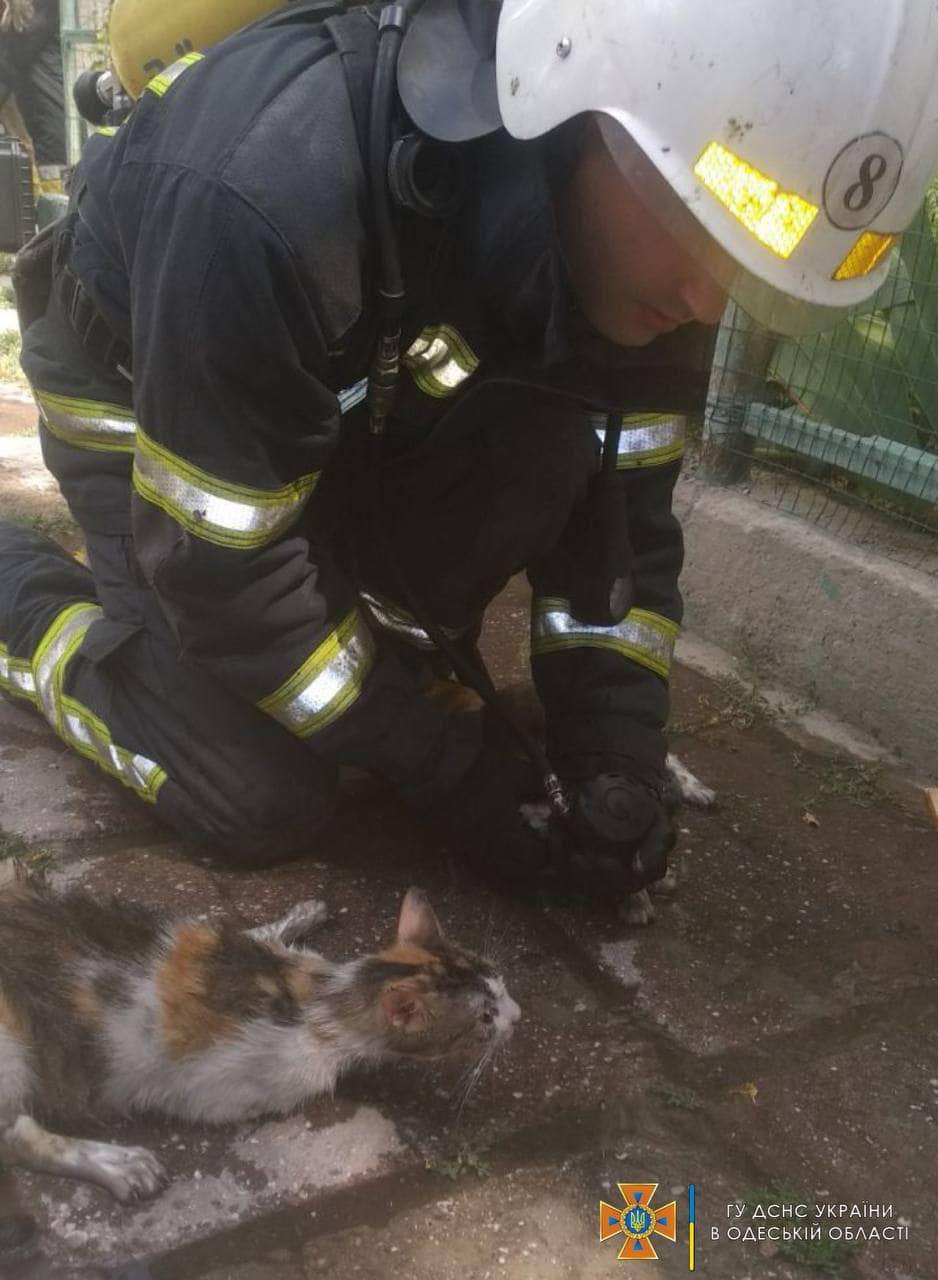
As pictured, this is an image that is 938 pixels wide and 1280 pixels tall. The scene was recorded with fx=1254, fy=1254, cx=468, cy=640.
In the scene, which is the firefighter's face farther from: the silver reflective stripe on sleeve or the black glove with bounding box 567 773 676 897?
the black glove with bounding box 567 773 676 897

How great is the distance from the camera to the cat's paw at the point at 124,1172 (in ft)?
6.30

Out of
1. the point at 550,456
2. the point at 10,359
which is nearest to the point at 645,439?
the point at 550,456

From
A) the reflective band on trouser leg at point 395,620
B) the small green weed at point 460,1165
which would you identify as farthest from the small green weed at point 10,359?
the small green weed at point 460,1165

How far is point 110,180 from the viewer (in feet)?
7.98

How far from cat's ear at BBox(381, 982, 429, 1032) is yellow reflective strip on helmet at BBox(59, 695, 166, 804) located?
0.82 metres

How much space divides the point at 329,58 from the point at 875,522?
7.16 ft

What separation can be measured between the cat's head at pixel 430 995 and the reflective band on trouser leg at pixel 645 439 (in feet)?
3.63

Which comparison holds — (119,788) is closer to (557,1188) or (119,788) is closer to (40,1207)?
(40,1207)

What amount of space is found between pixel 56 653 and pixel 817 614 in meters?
2.12

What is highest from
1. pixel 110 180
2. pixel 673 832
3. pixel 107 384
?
pixel 110 180

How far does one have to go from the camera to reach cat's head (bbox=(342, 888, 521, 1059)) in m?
2.20

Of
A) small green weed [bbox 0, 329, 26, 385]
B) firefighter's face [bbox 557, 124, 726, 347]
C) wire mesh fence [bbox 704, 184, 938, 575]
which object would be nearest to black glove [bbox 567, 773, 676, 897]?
firefighter's face [bbox 557, 124, 726, 347]

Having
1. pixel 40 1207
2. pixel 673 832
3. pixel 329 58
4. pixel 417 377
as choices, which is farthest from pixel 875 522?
pixel 40 1207

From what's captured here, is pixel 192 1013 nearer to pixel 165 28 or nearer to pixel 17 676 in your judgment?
pixel 17 676
